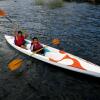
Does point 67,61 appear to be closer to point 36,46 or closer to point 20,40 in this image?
point 36,46

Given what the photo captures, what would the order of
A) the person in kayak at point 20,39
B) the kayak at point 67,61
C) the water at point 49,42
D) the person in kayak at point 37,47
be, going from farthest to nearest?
the person in kayak at point 20,39 → the person in kayak at point 37,47 → the kayak at point 67,61 → the water at point 49,42

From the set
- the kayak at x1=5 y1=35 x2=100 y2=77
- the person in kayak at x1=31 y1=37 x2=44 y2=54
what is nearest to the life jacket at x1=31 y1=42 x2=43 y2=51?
the person in kayak at x1=31 y1=37 x2=44 y2=54

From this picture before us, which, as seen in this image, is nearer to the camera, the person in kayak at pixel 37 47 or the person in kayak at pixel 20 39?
the person in kayak at pixel 37 47

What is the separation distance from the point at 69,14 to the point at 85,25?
5.72m

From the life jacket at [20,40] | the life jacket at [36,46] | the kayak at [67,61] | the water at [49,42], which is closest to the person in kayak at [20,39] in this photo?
the life jacket at [20,40]

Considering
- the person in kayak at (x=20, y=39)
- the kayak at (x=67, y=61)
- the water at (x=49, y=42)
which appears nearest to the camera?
the water at (x=49, y=42)

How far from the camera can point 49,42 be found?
80.3ft

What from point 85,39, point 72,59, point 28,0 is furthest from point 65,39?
point 28,0

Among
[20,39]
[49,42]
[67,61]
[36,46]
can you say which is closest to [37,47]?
[36,46]

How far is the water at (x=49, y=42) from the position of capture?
51.3 ft

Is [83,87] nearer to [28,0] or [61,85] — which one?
[61,85]

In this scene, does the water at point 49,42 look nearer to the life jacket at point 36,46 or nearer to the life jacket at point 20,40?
the life jacket at point 20,40

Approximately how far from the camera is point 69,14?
113 feet

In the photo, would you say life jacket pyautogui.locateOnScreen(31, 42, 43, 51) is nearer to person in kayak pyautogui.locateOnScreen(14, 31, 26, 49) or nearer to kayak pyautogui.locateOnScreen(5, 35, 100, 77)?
kayak pyautogui.locateOnScreen(5, 35, 100, 77)
